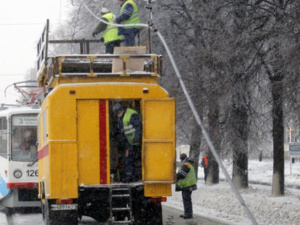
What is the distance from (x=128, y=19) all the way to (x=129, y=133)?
11.2ft

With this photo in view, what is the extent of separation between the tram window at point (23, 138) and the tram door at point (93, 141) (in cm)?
832

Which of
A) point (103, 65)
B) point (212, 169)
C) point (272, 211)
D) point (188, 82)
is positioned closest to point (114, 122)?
point (103, 65)

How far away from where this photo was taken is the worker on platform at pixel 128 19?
15758mm

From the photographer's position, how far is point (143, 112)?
44.2 ft

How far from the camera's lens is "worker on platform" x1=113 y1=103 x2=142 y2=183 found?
1362 cm

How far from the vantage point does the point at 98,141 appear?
1348cm

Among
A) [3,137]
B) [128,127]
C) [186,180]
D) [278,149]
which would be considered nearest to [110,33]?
[128,127]

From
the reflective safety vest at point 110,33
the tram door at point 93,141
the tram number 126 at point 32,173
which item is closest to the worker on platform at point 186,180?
the reflective safety vest at point 110,33

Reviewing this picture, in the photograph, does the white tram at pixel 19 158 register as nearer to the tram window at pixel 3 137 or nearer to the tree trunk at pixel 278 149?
the tram window at pixel 3 137

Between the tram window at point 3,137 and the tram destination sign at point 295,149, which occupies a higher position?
the tram window at point 3,137

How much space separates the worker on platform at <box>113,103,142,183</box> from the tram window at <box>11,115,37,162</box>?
8104 millimetres

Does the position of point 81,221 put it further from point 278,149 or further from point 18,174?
point 278,149

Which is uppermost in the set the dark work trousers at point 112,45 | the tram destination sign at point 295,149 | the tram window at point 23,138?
the dark work trousers at point 112,45

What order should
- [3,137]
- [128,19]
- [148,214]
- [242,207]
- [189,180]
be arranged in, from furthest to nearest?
[3,137] → [242,207] → [189,180] → [128,19] → [148,214]
